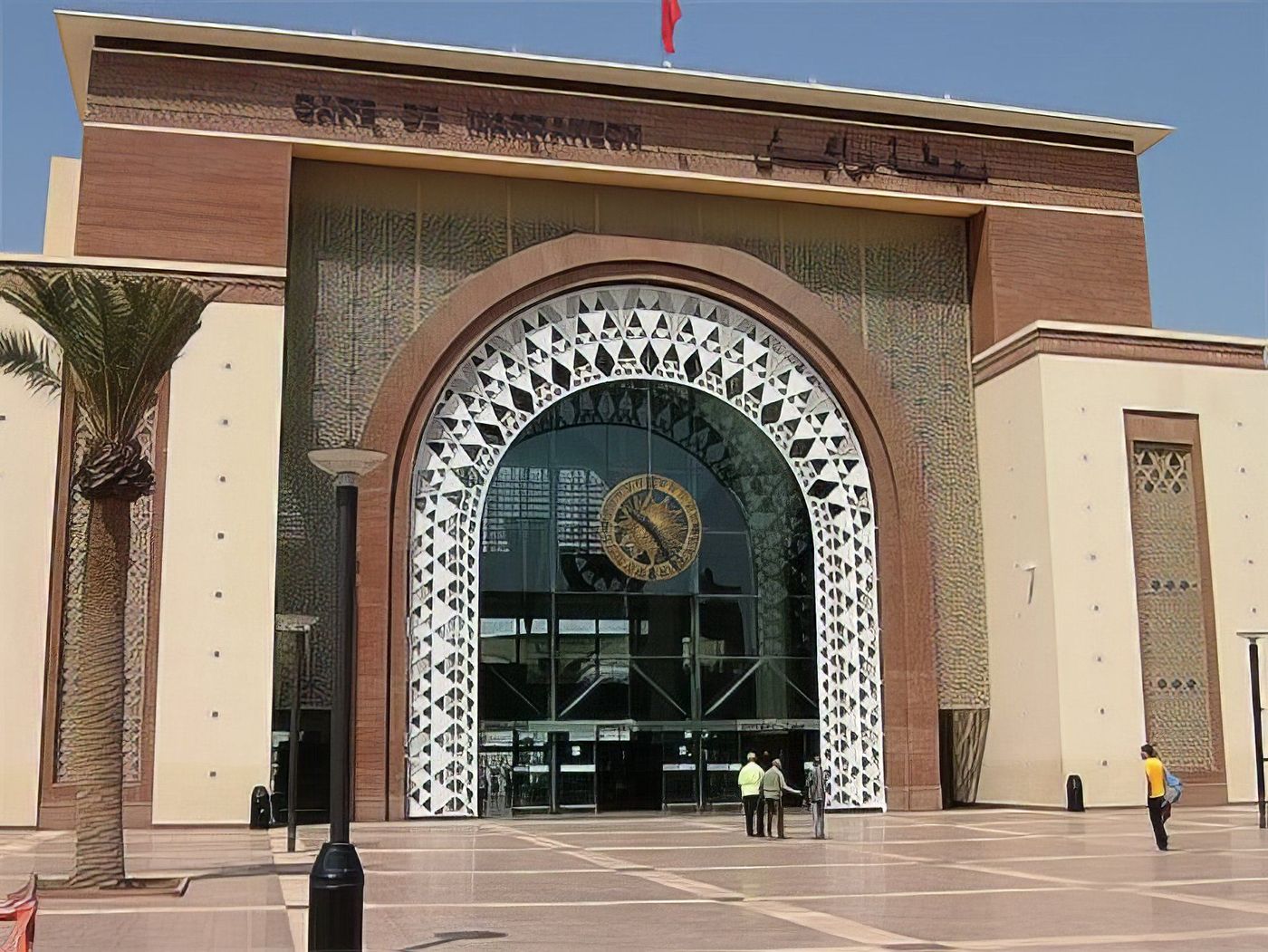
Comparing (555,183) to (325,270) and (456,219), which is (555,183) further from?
(325,270)

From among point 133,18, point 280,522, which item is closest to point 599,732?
point 280,522

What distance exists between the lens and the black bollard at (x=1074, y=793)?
2648cm

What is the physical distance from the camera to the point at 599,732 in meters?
27.7

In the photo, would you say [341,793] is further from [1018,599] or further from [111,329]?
→ [1018,599]

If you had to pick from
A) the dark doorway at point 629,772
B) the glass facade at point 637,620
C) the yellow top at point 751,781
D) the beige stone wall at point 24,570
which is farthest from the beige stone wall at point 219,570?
the yellow top at point 751,781

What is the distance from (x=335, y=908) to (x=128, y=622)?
15501 millimetres

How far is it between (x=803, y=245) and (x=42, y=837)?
17.8 metres

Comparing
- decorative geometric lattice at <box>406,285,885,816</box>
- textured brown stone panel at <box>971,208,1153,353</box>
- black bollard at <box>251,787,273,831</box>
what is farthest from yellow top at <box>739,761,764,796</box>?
textured brown stone panel at <box>971,208,1153,353</box>

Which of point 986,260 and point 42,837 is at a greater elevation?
point 986,260

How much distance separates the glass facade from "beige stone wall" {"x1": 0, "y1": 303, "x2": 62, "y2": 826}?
7662mm

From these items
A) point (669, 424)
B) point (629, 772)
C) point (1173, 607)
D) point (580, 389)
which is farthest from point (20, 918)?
point (1173, 607)

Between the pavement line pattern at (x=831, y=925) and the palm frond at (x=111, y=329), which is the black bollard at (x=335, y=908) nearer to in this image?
the pavement line pattern at (x=831, y=925)

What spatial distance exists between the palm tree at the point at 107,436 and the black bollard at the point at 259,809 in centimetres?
787

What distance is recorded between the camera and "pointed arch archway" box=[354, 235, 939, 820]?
25.5 meters
